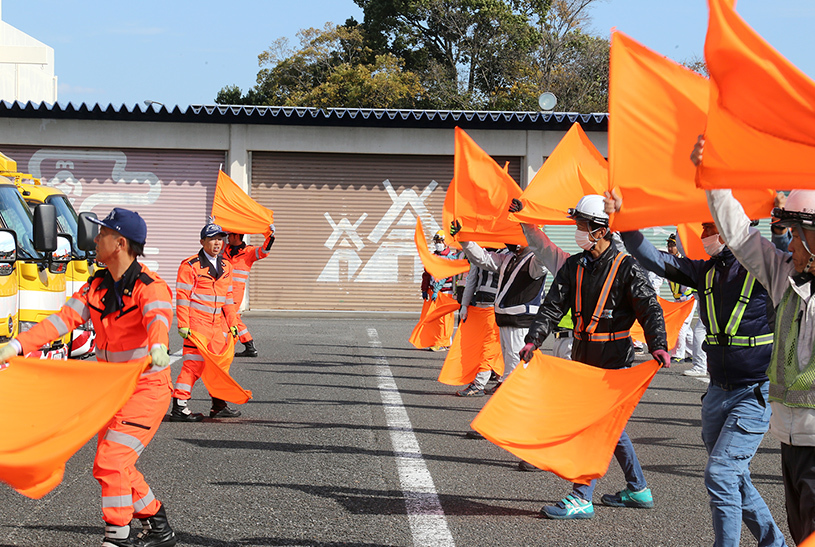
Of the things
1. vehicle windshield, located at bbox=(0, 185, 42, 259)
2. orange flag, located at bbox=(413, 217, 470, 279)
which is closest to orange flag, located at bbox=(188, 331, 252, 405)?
vehicle windshield, located at bbox=(0, 185, 42, 259)

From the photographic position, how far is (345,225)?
2450cm

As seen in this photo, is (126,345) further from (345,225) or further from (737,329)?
(345,225)

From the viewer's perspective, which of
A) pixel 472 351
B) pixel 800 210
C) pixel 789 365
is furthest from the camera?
pixel 472 351

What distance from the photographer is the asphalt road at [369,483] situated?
5.30 metres

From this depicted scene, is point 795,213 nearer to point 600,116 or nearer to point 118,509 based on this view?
point 118,509

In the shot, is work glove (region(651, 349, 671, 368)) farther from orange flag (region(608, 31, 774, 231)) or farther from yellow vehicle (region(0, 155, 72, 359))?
yellow vehicle (region(0, 155, 72, 359))

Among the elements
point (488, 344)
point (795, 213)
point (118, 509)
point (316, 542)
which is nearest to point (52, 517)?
point (118, 509)

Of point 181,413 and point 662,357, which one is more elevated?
point 662,357

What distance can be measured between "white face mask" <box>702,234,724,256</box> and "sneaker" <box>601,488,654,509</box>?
1824mm

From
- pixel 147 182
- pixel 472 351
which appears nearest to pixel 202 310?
pixel 472 351

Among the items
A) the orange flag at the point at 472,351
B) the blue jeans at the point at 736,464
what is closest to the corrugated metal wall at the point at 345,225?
the orange flag at the point at 472,351

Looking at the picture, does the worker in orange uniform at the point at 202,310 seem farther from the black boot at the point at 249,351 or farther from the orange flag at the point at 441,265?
the black boot at the point at 249,351

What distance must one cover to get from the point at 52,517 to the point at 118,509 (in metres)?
1.18

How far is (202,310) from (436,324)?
6.78 metres
